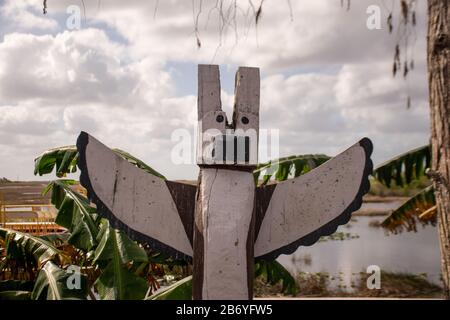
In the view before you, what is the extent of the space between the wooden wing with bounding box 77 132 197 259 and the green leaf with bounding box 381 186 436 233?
4.29 m

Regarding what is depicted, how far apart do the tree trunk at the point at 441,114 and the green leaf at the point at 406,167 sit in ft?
11.7

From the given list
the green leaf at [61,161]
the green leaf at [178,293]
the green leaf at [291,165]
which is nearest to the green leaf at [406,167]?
the green leaf at [291,165]

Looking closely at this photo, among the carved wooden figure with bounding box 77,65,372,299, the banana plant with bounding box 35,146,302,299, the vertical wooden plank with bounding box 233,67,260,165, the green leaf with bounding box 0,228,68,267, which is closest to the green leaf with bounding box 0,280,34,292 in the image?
the green leaf with bounding box 0,228,68,267

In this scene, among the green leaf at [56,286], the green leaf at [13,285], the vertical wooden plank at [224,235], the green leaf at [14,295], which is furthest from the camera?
the green leaf at [13,285]

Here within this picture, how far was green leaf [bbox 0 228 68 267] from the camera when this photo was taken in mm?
4012

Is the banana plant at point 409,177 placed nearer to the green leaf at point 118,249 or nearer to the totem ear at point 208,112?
the green leaf at point 118,249

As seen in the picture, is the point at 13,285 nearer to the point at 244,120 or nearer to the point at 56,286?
the point at 56,286

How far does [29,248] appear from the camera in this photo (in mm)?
4145

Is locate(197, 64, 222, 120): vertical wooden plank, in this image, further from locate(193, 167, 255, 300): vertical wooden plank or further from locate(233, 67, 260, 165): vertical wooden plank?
locate(193, 167, 255, 300): vertical wooden plank

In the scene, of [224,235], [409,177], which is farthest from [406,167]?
[224,235]

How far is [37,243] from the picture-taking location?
4.14m

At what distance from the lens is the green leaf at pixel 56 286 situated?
337cm

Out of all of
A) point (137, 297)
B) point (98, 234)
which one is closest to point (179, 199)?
point (137, 297)

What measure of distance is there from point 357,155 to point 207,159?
2.32ft
